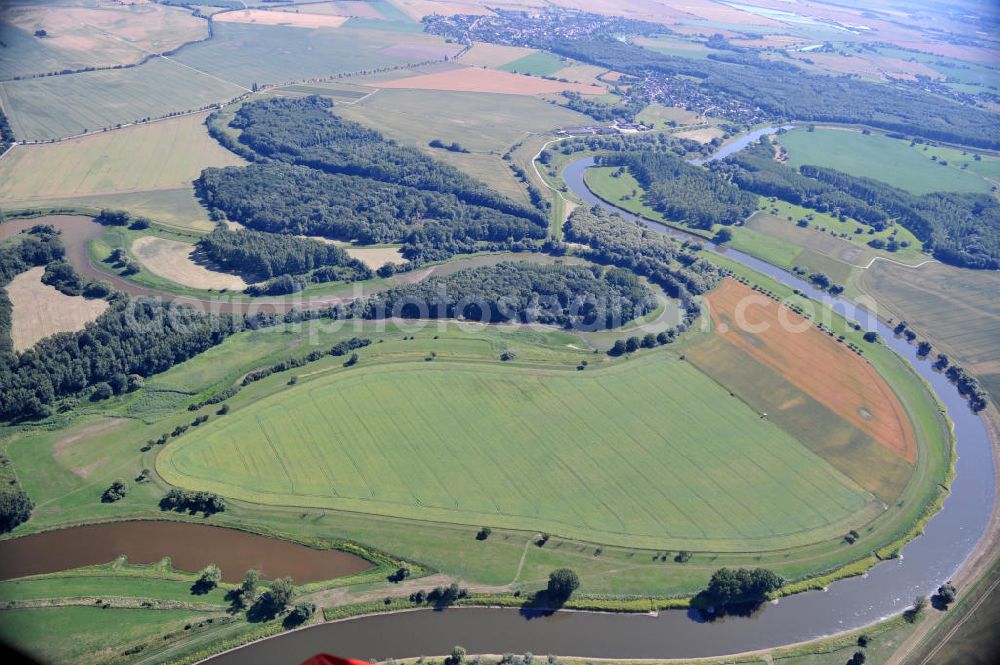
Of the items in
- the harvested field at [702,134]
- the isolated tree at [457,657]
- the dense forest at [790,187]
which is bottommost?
the isolated tree at [457,657]

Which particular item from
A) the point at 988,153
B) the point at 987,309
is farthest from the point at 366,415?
the point at 988,153

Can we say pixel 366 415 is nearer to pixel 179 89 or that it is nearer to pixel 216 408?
pixel 216 408

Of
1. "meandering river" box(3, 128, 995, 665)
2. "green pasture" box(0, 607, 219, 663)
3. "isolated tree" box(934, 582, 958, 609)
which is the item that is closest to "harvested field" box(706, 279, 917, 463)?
"meandering river" box(3, 128, 995, 665)

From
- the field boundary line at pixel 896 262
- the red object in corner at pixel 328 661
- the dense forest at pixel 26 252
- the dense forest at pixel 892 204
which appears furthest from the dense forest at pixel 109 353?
the dense forest at pixel 892 204

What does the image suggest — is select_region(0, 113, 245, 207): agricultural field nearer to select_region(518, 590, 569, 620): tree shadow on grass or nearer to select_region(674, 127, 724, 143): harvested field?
select_region(518, 590, 569, 620): tree shadow on grass

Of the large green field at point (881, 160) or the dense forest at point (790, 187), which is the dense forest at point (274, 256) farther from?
the large green field at point (881, 160)

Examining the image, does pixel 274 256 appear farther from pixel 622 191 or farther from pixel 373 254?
pixel 622 191

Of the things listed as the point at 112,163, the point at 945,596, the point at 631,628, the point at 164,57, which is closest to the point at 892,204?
the point at 945,596

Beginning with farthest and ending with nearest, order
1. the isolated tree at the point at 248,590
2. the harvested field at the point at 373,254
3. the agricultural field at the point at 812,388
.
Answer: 1. the harvested field at the point at 373,254
2. the agricultural field at the point at 812,388
3. the isolated tree at the point at 248,590
